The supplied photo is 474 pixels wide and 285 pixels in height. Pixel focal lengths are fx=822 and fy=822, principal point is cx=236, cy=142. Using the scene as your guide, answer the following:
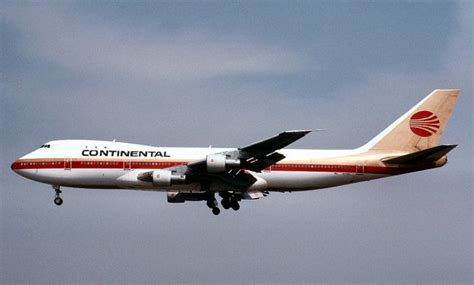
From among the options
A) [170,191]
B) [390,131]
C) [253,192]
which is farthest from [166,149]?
[390,131]

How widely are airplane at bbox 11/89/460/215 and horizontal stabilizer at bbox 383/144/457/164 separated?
0.06m

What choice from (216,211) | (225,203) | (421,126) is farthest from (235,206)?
(421,126)

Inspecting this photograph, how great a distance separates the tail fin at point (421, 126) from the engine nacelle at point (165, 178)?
1290 centimetres

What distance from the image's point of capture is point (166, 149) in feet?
176

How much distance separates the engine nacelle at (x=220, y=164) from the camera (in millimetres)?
48906

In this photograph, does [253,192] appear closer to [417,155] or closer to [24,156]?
[417,155]

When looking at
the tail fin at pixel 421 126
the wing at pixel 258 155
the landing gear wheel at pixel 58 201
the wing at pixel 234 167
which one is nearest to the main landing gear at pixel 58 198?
the landing gear wheel at pixel 58 201

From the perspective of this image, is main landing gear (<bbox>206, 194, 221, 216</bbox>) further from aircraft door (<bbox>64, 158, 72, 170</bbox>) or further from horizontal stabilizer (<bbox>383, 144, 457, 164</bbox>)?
horizontal stabilizer (<bbox>383, 144, 457, 164</bbox>)

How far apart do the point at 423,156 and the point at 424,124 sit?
4.52m

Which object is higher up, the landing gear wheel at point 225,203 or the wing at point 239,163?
the wing at point 239,163

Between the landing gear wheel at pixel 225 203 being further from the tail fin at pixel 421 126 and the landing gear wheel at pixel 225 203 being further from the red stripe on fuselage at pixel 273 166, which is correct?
the tail fin at pixel 421 126

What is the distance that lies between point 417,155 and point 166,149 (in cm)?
1605

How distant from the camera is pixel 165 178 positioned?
165ft

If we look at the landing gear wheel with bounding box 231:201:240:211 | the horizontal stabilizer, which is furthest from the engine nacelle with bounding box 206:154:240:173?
the horizontal stabilizer
